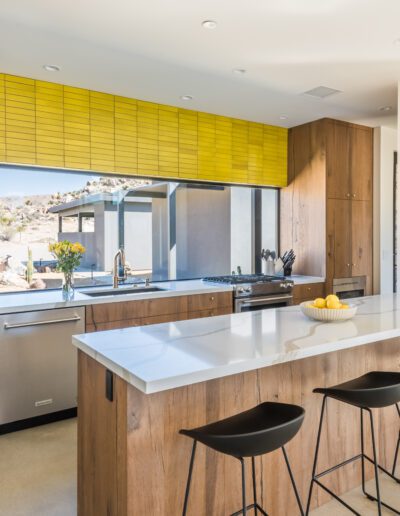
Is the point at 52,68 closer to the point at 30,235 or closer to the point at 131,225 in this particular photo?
the point at 30,235

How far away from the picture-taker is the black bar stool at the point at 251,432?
146 cm

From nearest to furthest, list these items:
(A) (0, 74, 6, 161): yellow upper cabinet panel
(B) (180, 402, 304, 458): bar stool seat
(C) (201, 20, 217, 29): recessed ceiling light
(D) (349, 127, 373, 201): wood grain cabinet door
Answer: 1. (B) (180, 402, 304, 458): bar stool seat
2. (C) (201, 20, 217, 29): recessed ceiling light
3. (A) (0, 74, 6, 161): yellow upper cabinet panel
4. (D) (349, 127, 373, 201): wood grain cabinet door

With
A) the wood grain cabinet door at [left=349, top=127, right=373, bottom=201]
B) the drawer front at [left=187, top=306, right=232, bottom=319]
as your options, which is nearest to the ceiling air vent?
the wood grain cabinet door at [left=349, top=127, right=373, bottom=201]

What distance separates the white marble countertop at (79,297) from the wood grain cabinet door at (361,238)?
1.88 metres

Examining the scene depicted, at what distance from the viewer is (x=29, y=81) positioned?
354 cm

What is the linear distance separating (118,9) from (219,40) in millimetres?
728

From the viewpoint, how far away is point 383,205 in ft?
17.6

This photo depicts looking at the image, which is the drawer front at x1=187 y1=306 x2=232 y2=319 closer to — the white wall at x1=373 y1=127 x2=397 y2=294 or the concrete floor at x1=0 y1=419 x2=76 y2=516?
the concrete floor at x1=0 y1=419 x2=76 y2=516

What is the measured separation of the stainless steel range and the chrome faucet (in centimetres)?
91

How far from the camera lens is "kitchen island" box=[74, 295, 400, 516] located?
64.3 inches

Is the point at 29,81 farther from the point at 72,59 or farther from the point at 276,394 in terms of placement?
the point at 276,394

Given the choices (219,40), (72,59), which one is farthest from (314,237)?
(72,59)

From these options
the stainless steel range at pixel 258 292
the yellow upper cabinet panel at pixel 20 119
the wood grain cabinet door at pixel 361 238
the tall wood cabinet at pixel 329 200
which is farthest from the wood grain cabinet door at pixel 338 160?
the yellow upper cabinet panel at pixel 20 119

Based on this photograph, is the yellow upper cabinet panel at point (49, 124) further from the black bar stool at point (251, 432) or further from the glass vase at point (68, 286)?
the black bar stool at point (251, 432)
